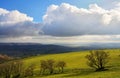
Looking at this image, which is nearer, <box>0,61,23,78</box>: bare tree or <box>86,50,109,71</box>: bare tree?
<box>86,50,109,71</box>: bare tree

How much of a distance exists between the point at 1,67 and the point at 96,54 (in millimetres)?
55995

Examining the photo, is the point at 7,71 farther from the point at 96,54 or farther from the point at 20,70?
the point at 96,54

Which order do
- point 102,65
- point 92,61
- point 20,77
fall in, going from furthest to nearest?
point 20,77, point 102,65, point 92,61

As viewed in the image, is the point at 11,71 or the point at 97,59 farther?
the point at 11,71

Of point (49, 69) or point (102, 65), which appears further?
point (49, 69)

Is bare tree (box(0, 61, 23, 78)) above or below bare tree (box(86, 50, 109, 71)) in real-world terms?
below

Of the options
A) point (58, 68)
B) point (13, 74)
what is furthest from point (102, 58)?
point (13, 74)

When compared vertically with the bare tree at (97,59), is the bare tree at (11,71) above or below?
below

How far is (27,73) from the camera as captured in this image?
5281 inches

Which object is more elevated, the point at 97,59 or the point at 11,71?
the point at 97,59

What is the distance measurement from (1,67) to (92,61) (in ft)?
182

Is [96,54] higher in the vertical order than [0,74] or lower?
higher

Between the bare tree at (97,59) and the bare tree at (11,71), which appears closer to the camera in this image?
the bare tree at (97,59)

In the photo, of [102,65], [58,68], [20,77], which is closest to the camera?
[102,65]
